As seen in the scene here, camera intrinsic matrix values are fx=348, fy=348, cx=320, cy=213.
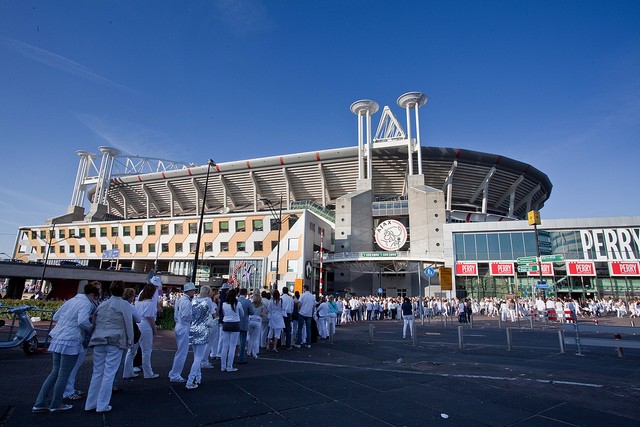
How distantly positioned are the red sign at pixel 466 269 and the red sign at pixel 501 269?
169 cm

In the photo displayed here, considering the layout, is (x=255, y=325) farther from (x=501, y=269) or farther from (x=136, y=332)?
(x=501, y=269)

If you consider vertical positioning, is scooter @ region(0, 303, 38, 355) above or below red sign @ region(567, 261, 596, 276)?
below

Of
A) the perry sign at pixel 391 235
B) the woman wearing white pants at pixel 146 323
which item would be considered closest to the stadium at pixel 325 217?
the perry sign at pixel 391 235

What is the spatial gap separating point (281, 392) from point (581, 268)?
4271 centimetres

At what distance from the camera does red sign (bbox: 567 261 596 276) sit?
121 feet

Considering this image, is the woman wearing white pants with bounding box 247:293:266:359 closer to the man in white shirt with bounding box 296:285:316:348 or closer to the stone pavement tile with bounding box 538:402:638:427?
the man in white shirt with bounding box 296:285:316:348

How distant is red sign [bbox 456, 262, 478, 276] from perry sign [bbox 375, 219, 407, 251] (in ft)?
27.8

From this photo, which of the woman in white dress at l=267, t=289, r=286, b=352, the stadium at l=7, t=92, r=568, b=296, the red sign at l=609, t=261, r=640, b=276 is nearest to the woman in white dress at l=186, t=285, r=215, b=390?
the woman in white dress at l=267, t=289, r=286, b=352

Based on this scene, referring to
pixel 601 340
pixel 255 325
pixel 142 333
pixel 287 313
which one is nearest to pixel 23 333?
pixel 142 333

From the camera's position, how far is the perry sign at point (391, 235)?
47.9 m

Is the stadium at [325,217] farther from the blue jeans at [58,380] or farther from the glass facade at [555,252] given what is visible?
the blue jeans at [58,380]

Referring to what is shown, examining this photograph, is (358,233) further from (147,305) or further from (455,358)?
(147,305)

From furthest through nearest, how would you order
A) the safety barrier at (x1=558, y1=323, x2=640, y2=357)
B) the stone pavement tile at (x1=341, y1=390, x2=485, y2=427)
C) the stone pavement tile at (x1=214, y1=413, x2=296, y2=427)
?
the safety barrier at (x1=558, y1=323, x2=640, y2=357), the stone pavement tile at (x1=341, y1=390, x2=485, y2=427), the stone pavement tile at (x1=214, y1=413, x2=296, y2=427)

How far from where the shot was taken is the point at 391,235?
160 feet
